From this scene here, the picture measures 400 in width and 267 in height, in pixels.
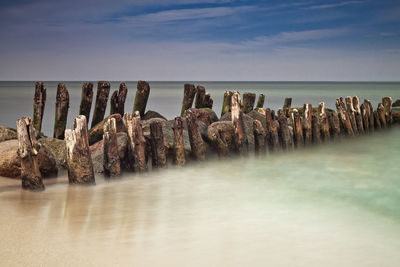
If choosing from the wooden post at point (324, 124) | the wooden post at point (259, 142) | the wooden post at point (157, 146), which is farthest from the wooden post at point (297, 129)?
the wooden post at point (157, 146)

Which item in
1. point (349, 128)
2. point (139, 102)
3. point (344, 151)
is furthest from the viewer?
point (349, 128)

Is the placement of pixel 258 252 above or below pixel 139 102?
below

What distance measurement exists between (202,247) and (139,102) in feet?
23.5

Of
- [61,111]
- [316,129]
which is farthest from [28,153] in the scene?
[316,129]

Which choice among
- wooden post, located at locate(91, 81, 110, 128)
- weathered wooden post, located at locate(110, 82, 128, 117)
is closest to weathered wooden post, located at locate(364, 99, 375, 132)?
weathered wooden post, located at locate(110, 82, 128, 117)

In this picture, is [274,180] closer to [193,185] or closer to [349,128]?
[193,185]

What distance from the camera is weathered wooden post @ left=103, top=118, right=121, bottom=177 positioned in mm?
6887

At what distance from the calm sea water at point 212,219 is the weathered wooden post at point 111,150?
0.24 metres

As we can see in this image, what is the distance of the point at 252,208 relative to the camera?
591cm

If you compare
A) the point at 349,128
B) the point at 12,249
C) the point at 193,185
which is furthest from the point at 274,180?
the point at 349,128

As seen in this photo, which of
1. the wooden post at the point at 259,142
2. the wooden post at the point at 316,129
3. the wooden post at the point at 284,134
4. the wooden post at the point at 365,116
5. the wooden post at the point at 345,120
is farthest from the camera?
the wooden post at the point at 365,116

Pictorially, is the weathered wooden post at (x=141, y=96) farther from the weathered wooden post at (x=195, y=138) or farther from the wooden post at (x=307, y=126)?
the wooden post at (x=307, y=126)

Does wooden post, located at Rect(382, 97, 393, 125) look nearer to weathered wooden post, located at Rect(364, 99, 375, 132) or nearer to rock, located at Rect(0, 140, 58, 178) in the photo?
weathered wooden post, located at Rect(364, 99, 375, 132)

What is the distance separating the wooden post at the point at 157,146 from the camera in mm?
7492
